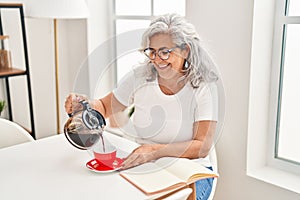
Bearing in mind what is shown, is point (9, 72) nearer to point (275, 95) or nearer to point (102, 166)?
point (102, 166)

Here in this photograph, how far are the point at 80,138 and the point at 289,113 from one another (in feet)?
3.17

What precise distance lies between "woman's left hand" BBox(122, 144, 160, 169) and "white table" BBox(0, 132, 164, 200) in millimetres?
57

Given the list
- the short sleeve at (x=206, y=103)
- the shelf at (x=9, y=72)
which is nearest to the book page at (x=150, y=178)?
the short sleeve at (x=206, y=103)

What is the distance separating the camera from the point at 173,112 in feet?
4.53

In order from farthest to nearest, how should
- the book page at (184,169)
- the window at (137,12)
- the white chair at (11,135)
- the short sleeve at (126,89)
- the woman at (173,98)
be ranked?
the window at (137,12) < the white chair at (11,135) < the short sleeve at (126,89) < the woman at (173,98) < the book page at (184,169)

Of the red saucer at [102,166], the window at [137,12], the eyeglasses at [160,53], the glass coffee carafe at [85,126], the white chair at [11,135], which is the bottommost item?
the white chair at [11,135]

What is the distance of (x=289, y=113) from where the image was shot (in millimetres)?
1657

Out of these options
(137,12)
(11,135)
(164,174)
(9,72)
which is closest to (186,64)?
(164,174)

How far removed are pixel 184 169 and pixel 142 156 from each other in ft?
0.48

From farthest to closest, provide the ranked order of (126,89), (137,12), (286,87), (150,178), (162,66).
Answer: (137,12), (286,87), (126,89), (162,66), (150,178)

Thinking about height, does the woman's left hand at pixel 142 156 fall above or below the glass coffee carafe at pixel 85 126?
below

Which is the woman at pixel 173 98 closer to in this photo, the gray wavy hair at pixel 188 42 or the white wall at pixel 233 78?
the gray wavy hair at pixel 188 42

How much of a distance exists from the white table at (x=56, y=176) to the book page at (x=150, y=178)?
22 millimetres

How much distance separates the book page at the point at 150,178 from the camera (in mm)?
1083
